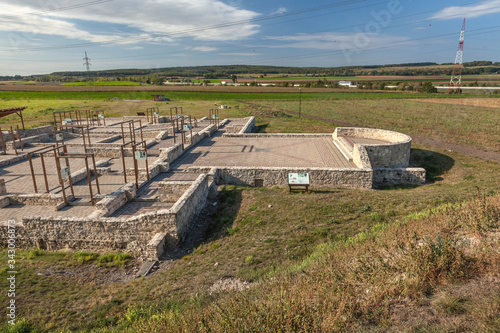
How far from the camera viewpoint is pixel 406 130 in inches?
1202

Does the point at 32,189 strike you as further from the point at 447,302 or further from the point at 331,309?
the point at 447,302

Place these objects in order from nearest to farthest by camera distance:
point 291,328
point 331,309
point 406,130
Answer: point 291,328
point 331,309
point 406,130

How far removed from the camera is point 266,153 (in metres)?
18.4

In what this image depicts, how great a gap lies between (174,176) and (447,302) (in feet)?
41.2

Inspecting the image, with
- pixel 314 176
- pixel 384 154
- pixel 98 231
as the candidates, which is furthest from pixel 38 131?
pixel 384 154

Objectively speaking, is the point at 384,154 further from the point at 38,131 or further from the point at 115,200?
the point at 38,131

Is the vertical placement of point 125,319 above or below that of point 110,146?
below

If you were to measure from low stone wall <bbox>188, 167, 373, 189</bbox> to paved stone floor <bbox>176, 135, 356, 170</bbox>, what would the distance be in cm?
155

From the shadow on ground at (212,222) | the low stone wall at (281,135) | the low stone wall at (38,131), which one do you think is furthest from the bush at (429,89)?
the low stone wall at (38,131)

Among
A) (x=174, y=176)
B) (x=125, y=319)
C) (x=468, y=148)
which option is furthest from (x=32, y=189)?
(x=468, y=148)

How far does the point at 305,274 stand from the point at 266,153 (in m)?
12.8

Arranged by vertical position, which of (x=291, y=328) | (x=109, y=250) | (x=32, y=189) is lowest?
(x=109, y=250)

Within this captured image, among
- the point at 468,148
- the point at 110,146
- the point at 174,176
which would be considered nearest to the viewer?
the point at 174,176

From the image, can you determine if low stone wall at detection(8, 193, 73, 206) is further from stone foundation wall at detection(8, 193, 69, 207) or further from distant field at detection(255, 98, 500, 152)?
distant field at detection(255, 98, 500, 152)
